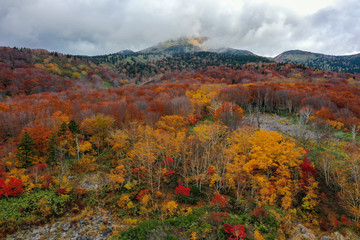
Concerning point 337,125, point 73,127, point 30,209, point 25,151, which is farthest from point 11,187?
point 337,125

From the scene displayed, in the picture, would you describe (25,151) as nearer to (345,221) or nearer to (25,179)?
(25,179)

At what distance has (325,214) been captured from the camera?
21.7m

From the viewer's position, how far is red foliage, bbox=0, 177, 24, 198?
844 inches

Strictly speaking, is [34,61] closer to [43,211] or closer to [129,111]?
[129,111]

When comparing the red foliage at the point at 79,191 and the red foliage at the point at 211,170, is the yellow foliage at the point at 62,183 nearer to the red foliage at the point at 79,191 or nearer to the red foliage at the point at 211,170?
the red foliage at the point at 79,191

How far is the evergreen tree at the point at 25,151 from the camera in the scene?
91.9 ft

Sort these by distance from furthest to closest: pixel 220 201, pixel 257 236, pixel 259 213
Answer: pixel 220 201 → pixel 259 213 → pixel 257 236

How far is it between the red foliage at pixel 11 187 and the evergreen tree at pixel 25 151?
6210 millimetres

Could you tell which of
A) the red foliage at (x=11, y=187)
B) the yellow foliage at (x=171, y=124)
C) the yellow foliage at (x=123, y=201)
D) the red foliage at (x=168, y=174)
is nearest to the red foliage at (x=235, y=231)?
the red foliage at (x=168, y=174)

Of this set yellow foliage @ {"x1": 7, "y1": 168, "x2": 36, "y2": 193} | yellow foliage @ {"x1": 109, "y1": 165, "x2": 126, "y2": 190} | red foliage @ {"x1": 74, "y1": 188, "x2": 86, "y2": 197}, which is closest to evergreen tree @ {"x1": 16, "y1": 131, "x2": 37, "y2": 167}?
yellow foliage @ {"x1": 7, "y1": 168, "x2": 36, "y2": 193}

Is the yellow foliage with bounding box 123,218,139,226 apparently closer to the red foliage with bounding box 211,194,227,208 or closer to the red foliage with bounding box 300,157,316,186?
the red foliage with bounding box 211,194,227,208

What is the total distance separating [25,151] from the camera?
2823 cm

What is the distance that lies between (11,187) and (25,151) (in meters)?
8.51

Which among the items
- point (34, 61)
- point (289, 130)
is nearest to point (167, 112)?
point (289, 130)
